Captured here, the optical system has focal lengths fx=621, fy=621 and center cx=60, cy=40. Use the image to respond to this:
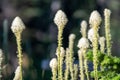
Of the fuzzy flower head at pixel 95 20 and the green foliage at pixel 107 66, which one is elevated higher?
the fuzzy flower head at pixel 95 20

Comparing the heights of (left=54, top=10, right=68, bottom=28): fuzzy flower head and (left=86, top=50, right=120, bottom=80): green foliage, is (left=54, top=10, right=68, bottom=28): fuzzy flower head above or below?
above

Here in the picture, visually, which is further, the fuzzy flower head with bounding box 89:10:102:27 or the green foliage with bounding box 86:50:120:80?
the green foliage with bounding box 86:50:120:80

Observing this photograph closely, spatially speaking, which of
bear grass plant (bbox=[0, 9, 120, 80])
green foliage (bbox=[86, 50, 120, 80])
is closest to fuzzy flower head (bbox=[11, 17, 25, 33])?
bear grass plant (bbox=[0, 9, 120, 80])

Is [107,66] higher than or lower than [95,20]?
lower

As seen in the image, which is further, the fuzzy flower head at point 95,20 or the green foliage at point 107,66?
the green foliage at point 107,66

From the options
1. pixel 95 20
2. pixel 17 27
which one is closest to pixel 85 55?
pixel 95 20

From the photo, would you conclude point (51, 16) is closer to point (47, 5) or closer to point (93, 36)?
point (47, 5)

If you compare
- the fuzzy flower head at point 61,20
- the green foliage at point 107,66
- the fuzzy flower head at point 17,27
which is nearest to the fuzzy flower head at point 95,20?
the fuzzy flower head at point 61,20

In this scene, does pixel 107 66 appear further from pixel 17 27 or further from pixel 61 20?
pixel 17 27

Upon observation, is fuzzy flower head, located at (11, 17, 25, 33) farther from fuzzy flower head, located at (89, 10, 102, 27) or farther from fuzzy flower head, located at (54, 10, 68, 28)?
fuzzy flower head, located at (89, 10, 102, 27)

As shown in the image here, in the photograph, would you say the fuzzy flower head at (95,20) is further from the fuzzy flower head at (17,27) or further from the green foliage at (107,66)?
the green foliage at (107,66)

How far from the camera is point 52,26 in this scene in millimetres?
28891

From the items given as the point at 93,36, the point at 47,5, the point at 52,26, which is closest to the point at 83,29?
the point at 93,36

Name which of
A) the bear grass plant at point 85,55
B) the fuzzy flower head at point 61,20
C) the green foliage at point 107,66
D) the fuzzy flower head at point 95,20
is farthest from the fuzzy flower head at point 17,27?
the green foliage at point 107,66
